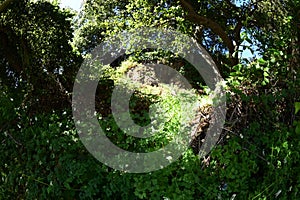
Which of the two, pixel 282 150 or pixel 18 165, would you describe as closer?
pixel 282 150

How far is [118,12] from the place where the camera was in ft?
44.0

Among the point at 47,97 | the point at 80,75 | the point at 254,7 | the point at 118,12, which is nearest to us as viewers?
the point at 47,97

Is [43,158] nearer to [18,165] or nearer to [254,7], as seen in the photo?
[18,165]

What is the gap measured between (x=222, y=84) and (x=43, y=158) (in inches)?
63.7

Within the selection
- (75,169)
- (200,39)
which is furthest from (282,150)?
(200,39)

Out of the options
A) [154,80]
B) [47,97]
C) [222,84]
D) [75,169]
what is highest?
[154,80]

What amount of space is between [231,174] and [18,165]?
5.91 ft

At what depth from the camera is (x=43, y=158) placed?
3.45 metres

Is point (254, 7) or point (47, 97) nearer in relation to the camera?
point (47, 97)

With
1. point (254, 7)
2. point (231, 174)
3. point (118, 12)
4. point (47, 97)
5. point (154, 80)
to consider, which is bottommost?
point (231, 174)

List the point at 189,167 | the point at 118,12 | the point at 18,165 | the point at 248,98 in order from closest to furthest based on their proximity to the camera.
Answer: the point at 189,167
the point at 248,98
the point at 18,165
the point at 118,12

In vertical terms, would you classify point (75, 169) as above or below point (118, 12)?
below

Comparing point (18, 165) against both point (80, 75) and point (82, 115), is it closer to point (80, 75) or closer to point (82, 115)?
Answer: point (82, 115)

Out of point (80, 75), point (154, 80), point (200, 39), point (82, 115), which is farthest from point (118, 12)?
point (82, 115)
